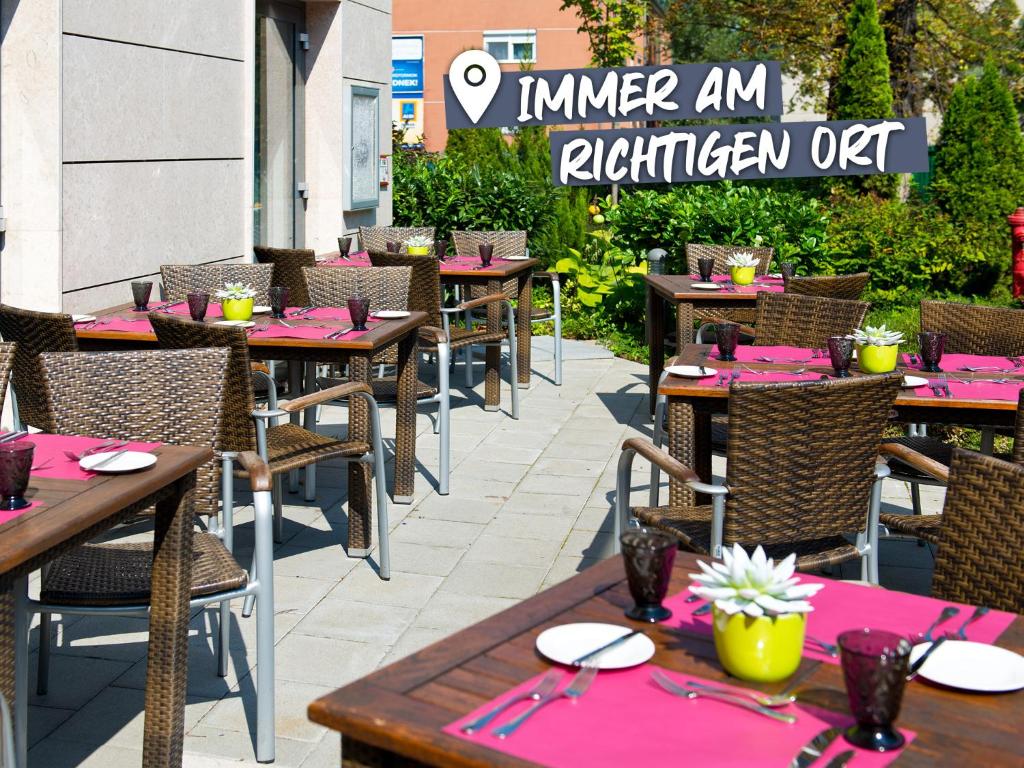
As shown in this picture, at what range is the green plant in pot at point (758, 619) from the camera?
199 cm

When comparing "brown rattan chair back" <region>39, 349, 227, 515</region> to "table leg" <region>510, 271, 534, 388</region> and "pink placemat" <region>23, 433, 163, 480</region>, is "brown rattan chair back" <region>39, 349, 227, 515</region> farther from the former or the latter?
"table leg" <region>510, 271, 534, 388</region>

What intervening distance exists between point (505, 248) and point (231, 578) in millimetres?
5899

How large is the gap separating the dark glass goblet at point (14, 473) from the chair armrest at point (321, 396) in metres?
1.59

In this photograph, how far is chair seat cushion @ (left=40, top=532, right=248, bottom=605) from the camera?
3.20m

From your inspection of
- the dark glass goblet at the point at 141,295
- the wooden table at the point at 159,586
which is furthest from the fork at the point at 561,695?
the dark glass goblet at the point at 141,295

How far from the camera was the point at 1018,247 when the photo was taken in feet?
43.6

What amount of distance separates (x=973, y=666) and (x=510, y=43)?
28566 mm

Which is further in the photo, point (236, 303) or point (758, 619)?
point (236, 303)

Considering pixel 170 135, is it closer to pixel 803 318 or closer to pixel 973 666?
pixel 803 318

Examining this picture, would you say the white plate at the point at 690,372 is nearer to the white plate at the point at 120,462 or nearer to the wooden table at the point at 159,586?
the wooden table at the point at 159,586

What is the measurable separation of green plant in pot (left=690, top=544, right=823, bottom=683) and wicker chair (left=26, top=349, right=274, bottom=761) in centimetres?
162

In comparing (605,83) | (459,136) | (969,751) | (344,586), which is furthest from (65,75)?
(459,136)

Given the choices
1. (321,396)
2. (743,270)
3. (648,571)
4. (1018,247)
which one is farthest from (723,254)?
(1018,247)

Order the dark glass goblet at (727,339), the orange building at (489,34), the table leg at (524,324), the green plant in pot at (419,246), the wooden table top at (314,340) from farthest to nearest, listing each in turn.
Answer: the orange building at (489,34) → the table leg at (524,324) → the green plant in pot at (419,246) → the wooden table top at (314,340) → the dark glass goblet at (727,339)
